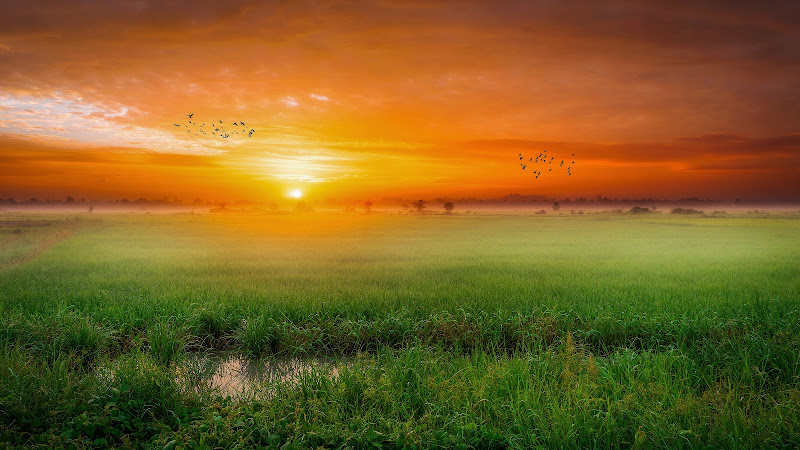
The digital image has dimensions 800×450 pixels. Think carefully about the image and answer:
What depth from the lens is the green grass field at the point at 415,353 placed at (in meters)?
5.04

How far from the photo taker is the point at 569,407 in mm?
5301

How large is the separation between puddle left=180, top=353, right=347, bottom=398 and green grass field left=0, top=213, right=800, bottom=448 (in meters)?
0.23

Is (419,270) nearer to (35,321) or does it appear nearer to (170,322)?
(170,322)

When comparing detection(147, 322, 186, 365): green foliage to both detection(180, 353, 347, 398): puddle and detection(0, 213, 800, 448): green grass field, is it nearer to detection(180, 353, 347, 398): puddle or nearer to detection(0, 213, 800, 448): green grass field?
detection(0, 213, 800, 448): green grass field

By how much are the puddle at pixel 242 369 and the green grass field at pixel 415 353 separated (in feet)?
0.75

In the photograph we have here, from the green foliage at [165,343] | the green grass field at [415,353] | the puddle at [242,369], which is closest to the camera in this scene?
the green grass field at [415,353]

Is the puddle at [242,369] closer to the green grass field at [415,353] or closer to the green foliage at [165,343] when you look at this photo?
the green grass field at [415,353]

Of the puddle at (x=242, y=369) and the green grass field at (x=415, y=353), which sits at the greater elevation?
the green grass field at (x=415, y=353)

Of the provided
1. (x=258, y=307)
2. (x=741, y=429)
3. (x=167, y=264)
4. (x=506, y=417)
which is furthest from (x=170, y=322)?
(x=167, y=264)

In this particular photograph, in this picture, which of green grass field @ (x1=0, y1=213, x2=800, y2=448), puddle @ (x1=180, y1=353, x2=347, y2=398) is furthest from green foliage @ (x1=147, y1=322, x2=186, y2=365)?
puddle @ (x1=180, y1=353, x2=347, y2=398)

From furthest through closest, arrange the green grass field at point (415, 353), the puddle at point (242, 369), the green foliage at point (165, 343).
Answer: the green foliage at point (165, 343), the puddle at point (242, 369), the green grass field at point (415, 353)

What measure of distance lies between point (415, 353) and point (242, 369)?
127 inches

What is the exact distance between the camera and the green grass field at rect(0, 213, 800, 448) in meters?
5.04

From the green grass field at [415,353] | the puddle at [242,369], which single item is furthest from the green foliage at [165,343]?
the puddle at [242,369]
